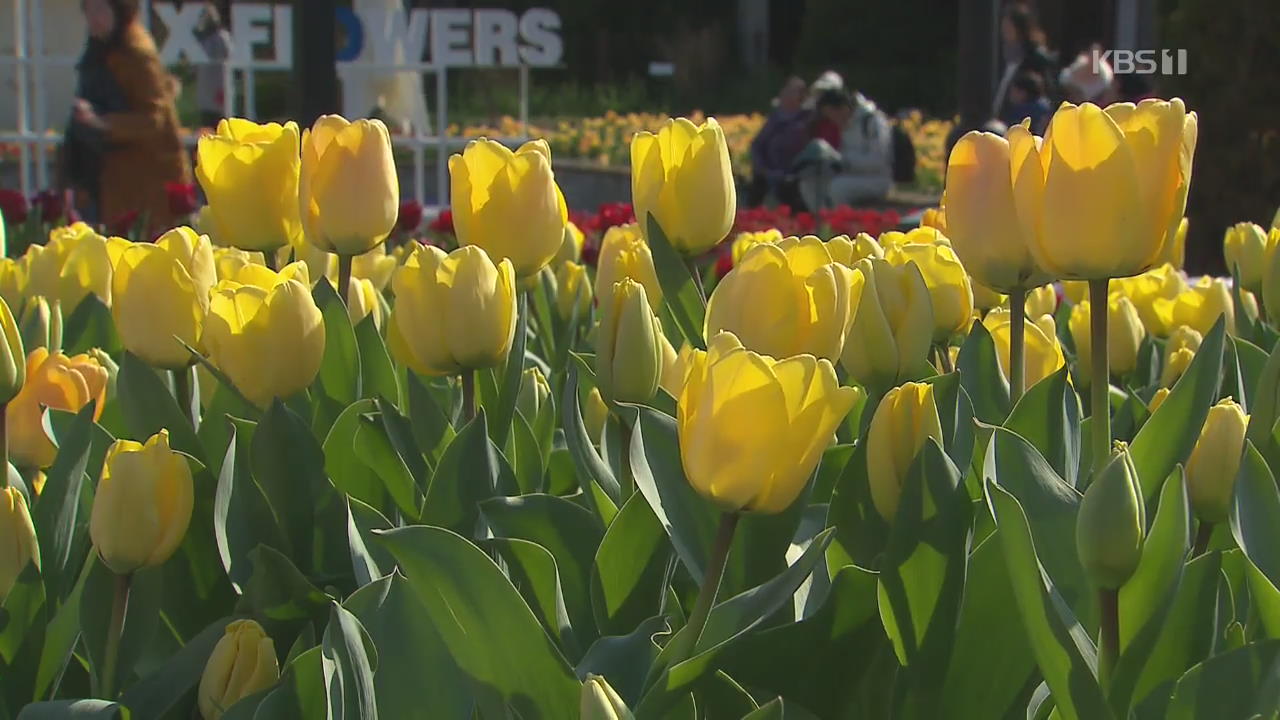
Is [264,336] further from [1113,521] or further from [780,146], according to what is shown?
[780,146]

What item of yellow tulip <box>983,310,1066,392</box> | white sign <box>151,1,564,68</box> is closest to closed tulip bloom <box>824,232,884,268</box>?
yellow tulip <box>983,310,1066,392</box>

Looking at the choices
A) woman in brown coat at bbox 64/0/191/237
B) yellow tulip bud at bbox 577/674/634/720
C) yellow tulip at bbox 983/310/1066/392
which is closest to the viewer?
yellow tulip bud at bbox 577/674/634/720

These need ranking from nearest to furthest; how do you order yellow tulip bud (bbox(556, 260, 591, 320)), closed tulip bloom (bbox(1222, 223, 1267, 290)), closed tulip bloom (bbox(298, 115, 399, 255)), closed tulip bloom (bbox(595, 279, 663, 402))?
closed tulip bloom (bbox(595, 279, 663, 402)), closed tulip bloom (bbox(298, 115, 399, 255)), closed tulip bloom (bbox(1222, 223, 1267, 290)), yellow tulip bud (bbox(556, 260, 591, 320))

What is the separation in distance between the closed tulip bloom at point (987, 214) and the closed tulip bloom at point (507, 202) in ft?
1.30

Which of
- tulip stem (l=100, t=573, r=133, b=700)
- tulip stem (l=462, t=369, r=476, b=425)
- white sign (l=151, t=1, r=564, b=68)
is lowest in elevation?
tulip stem (l=100, t=573, r=133, b=700)

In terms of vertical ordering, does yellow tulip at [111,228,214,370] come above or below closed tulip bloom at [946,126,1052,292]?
below

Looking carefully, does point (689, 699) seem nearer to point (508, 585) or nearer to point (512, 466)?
point (508, 585)

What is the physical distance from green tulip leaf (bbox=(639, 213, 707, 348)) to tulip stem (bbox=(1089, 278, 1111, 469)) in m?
0.43

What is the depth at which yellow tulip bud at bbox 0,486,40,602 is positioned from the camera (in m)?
1.08

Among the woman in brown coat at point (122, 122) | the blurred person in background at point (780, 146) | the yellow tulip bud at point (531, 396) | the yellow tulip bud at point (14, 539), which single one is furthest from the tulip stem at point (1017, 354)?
the blurred person in background at point (780, 146)

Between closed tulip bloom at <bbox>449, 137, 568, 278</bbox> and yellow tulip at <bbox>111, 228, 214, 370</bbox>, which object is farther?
closed tulip bloom at <bbox>449, 137, 568, 278</bbox>

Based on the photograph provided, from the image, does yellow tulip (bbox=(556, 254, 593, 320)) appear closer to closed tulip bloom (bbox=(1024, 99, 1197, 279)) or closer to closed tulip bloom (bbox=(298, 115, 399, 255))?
closed tulip bloom (bbox=(298, 115, 399, 255))

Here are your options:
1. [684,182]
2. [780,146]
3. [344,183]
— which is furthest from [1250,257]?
[780,146]

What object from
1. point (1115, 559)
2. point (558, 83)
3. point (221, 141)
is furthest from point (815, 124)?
point (558, 83)
